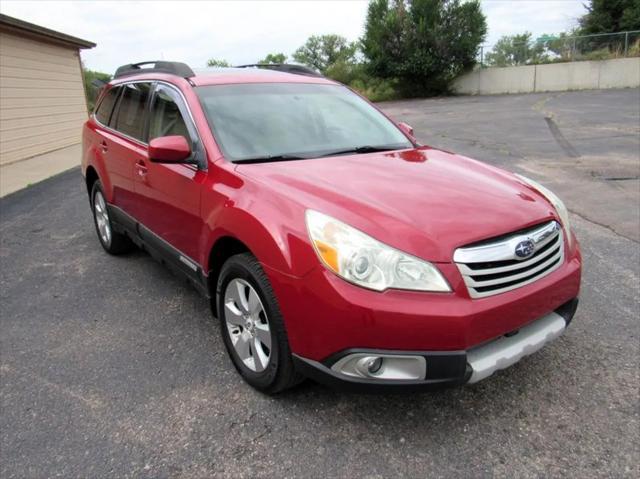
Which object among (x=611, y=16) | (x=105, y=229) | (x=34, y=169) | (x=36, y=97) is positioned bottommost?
(x=34, y=169)

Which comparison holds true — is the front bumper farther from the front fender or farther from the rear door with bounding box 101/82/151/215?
the rear door with bounding box 101/82/151/215

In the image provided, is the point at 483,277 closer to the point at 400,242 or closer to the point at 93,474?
the point at 400,242

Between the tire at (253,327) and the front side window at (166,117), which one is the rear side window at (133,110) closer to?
the front side window at (166,117)

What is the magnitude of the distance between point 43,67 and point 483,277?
52.0ft

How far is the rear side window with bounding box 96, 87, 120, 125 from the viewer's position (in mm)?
5012

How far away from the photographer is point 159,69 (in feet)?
13.8

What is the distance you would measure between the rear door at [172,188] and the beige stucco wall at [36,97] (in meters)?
10.1

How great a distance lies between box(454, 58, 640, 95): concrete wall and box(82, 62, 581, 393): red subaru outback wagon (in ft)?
89.9

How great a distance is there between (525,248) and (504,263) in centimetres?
15

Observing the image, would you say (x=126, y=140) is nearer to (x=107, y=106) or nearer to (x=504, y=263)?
(x=107, y=106)

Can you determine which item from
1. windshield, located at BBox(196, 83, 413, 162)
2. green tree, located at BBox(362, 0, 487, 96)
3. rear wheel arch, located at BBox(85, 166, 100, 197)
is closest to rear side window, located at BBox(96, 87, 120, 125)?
rear wheel arch, located at BBox(85, 166, 100, 197)

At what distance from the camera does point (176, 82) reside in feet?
12.1

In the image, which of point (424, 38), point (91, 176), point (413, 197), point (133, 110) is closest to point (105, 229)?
point (91, 176)

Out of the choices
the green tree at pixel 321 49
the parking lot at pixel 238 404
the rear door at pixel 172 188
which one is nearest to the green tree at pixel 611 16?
the parking lot at pixel 238 404
